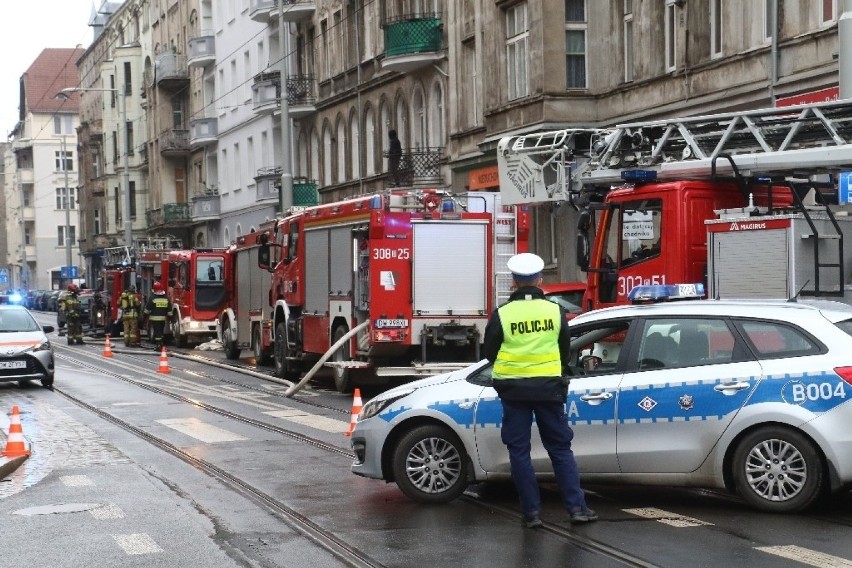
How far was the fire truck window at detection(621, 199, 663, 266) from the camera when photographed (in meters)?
Answer: 14.8

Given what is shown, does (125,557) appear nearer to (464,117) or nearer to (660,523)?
(660,523)

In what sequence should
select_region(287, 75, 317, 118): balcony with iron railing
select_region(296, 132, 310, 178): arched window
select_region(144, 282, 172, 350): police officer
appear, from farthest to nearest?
select_region(296, 132, 310, 178): arched window < select_region(287, 75, 317, 118): balcony with iron railing < select_region(144, 282, 172, 350): police officer

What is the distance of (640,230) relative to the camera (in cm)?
1505

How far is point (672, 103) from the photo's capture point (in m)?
26.8

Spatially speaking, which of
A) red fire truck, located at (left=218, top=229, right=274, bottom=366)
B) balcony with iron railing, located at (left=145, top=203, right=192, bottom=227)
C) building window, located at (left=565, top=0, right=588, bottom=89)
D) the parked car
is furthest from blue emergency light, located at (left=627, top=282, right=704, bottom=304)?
balcony with iron railing, located at (left=145, top=203, right=192, bottom=227)

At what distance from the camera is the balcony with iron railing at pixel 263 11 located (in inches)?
2082

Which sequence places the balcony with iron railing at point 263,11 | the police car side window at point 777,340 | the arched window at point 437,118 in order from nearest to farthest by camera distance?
the police car side window at point 777,340
the arched window at point 437,118
the balcony with iron railing at point 263,11

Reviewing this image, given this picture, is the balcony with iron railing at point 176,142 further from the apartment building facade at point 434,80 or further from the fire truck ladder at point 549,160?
the fire truck ladder at point 549,160

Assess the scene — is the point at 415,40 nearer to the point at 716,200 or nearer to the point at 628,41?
the point at 628,41

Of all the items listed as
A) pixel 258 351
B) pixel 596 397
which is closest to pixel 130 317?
pixel 258 351

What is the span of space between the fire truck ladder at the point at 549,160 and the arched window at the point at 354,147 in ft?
93.9

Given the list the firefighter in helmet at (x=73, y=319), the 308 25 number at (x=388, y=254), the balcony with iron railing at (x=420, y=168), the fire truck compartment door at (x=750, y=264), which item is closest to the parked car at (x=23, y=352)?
the 308 25 number at (x=388, y=254)

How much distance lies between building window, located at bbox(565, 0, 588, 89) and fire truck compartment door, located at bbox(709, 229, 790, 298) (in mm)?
16648

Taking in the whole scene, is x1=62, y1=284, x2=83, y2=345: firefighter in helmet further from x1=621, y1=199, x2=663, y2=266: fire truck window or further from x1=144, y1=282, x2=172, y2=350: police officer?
x1=621, y1=199, x2=663, y2=266: fire truck window
